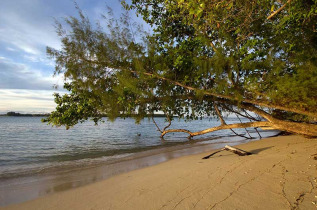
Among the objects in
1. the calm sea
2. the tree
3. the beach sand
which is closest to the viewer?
the beach sand

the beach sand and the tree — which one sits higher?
the tree

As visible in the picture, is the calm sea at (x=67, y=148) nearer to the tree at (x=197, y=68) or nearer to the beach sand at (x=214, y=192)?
the tree at (x=197, y=68)

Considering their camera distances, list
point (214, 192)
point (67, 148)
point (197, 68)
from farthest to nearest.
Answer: point (67, 148)
point (197, 68)
point (214, 192)

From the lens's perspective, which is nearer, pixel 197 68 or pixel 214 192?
pixel 214 192

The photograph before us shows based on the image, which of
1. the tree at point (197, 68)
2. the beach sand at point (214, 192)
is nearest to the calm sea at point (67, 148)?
the tree at point (197, 68)

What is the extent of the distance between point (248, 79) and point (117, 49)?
4.36m

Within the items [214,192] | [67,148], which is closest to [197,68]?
[214,192]

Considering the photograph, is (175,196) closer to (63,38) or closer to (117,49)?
(117,49)

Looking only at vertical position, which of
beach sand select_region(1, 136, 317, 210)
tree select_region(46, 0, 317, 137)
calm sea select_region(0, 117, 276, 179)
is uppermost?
tree select_region(46, 0, 317, 137)

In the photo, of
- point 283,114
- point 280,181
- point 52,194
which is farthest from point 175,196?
point 283,114

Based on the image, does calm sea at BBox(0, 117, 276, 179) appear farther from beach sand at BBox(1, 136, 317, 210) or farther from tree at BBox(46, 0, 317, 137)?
beach sand at BBox(1, 136, 317, 210)

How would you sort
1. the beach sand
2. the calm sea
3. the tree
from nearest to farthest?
1. the beach sand
2. the tree
3. the calm sea

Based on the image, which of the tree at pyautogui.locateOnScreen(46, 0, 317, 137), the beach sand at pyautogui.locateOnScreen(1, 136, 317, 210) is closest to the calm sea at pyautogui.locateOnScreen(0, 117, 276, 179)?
the tree at pyautogui.locateOnScreen(46, 0, 317, 137)

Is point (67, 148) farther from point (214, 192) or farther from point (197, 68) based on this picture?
point (214, 192)
